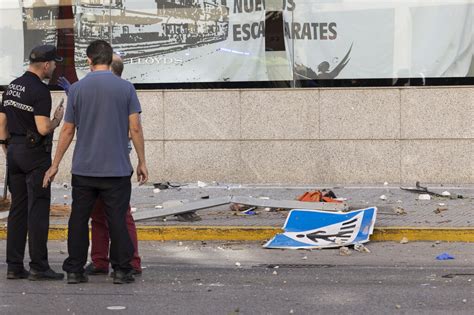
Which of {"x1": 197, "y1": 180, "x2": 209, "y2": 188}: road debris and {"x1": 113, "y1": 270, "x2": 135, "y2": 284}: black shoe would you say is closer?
{"x1": 113, "y1": 270, "x2": 135, "y2": 284}: black shoe

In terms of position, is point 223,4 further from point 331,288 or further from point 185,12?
point 331,288

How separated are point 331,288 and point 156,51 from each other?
7.55 meters

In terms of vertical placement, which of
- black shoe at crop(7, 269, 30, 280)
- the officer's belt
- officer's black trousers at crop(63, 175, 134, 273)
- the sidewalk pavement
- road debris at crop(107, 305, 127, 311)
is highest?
the officer's belt

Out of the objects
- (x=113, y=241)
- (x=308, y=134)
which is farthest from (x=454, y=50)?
(x=113, y=241)

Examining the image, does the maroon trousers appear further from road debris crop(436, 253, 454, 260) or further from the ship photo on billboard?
the ship photo on billboard

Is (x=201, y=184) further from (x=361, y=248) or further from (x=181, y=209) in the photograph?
(x=361, y=248)

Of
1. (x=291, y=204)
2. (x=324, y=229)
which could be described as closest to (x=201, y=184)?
(x=291, y=204)

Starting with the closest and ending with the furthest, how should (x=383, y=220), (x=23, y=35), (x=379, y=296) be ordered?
(x=379, y=296)
(x=383, y=220)
(x=23, y=35)

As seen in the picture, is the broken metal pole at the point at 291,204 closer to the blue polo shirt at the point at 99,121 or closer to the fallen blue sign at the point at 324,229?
the fallen blue sign at the point at 324,229

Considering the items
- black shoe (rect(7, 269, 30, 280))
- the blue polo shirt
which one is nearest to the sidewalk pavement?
black shoe (rect(7, 269, 30, 280))

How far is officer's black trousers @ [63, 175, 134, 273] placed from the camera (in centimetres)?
760

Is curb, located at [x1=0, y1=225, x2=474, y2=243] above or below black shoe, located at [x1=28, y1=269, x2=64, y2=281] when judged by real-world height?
below

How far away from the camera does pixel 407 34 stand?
14.0 meters

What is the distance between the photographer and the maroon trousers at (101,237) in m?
8.07
